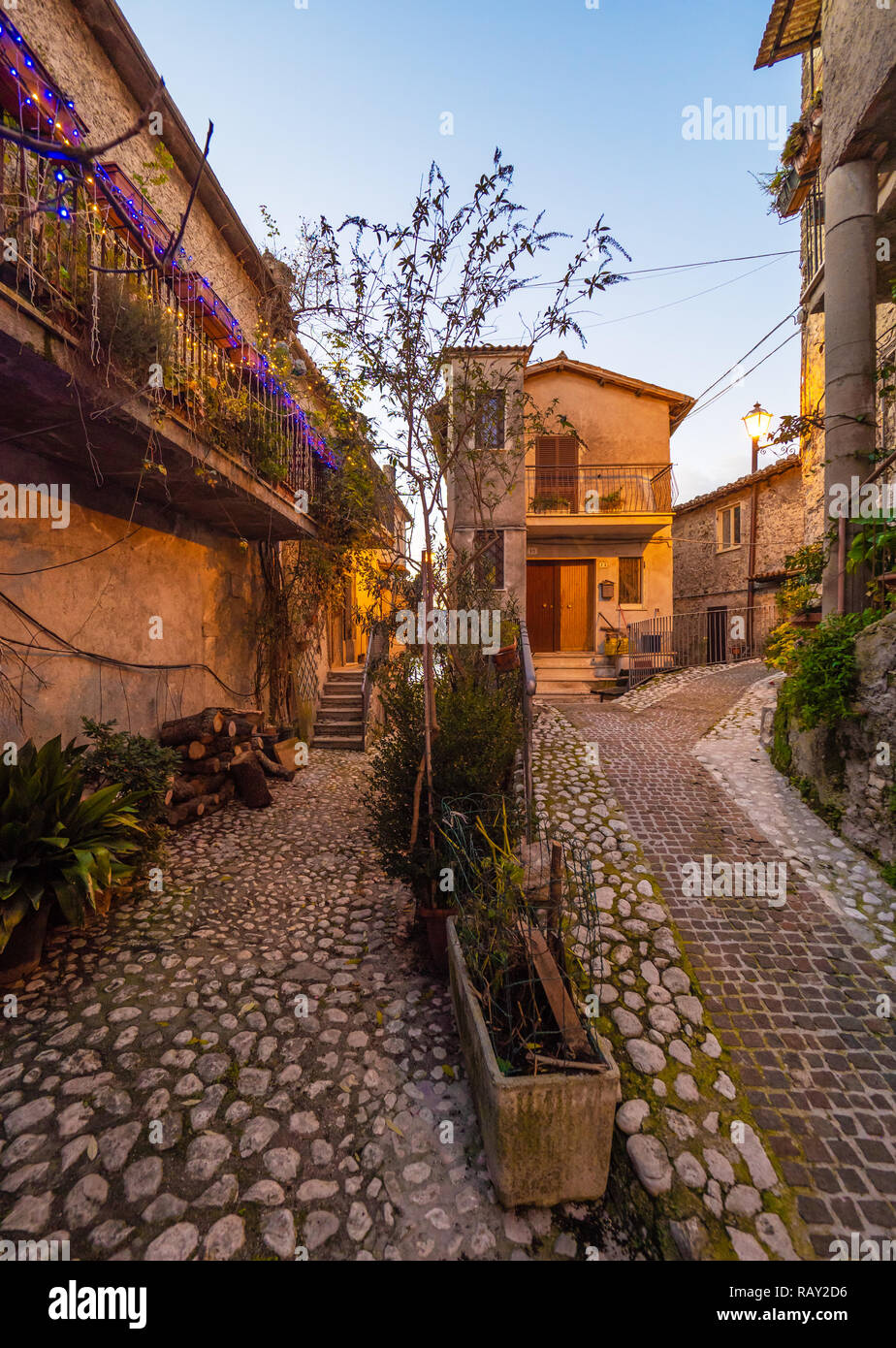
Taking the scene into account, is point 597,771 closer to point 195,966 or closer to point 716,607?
point 195,966

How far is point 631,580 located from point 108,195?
13364 mm

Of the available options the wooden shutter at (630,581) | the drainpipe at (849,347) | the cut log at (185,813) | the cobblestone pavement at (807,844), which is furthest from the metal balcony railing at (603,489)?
the cut log at (185,813)

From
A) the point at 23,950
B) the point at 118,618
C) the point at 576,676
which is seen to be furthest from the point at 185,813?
the point at 576,676

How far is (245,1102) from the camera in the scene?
2471 millimetres

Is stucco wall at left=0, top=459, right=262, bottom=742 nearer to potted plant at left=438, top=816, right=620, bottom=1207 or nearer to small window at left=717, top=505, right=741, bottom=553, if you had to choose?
potted plant at left=438, top=816, right=620, bottom=1207

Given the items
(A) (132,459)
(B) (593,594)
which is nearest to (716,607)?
(B) (593,594)

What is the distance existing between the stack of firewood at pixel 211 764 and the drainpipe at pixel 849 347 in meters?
6.76

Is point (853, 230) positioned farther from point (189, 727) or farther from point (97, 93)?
point (189, 727)

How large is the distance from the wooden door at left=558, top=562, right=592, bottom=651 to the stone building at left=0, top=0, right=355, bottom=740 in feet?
28.8

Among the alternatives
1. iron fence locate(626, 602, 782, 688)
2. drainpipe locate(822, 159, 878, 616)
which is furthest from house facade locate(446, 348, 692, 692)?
drainpipe locate(822, 159, 878, 616)

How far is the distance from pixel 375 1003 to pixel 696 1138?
1753mm

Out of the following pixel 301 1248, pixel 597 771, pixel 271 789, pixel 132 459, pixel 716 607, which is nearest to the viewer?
pixel 301 1248

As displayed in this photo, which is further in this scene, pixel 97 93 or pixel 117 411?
pixel 97 93

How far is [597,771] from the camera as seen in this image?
5887 mm
